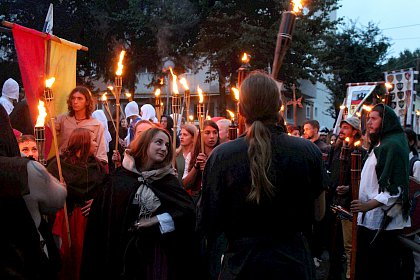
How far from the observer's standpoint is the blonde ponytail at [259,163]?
320cm

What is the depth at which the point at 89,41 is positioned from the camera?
28.4 m

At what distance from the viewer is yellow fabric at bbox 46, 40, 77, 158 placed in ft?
20.6

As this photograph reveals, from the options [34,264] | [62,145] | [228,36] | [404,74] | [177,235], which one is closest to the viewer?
[34,264]

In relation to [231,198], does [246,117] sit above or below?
above

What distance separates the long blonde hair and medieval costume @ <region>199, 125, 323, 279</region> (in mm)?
47

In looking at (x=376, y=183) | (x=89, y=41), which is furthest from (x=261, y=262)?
(x=89, y=41)

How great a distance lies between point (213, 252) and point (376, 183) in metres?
1.83

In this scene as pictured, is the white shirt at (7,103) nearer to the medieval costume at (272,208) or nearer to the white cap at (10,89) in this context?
the white cap at (10,89)

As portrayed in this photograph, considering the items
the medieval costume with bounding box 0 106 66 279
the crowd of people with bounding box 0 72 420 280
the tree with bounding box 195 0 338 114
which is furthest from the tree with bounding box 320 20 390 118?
the medieval costume with bounding box 0 106 66 279

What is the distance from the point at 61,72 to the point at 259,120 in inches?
149

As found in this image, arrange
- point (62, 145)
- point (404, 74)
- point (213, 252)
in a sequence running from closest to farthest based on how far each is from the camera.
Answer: point (213, 252) < point (62, 145) < point (404, 74)

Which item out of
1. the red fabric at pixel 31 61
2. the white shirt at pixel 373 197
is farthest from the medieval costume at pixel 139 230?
the white shirt at pixel 373 197

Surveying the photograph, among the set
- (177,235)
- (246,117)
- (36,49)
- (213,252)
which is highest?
(36,49)

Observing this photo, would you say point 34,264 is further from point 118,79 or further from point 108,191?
point 118,79
